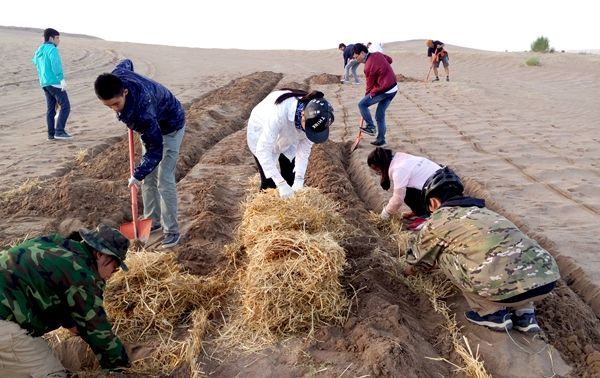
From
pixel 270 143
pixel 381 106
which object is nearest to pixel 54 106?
pixel 381 106

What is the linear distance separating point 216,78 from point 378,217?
15958mm

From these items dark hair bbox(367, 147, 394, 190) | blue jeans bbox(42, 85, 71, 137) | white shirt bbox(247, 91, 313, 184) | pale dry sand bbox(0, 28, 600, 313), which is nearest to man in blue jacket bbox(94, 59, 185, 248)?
white shirt bbox(247, 91, 313, 184)

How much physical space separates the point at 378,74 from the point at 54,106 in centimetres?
624

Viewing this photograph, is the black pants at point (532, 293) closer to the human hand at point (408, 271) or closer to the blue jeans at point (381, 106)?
the human hand at point (408, 271)

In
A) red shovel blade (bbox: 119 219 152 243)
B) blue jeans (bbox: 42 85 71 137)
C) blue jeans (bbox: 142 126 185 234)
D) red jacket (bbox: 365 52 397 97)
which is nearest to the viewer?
red shovel blade (bbox: 119 219 152 243)

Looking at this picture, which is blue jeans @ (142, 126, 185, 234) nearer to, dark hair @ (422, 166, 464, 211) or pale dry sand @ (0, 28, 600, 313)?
dark hair @ (422, 166, 464, 211)

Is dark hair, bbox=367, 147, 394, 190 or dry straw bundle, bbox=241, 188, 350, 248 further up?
dark hair, bbox=367, 147, 394, 190

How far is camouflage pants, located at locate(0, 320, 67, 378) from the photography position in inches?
105

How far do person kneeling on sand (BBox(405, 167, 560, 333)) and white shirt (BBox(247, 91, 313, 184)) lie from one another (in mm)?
1385

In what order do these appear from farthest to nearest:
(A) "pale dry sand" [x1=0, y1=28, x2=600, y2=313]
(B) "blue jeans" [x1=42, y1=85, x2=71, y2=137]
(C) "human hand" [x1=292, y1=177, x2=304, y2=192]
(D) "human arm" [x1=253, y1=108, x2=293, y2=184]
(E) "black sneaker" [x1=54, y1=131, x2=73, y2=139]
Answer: (E) "black sneaker" [x1=54, y1=131, x2=73, y2=139]
(B) "blue jeans" [x1=42, y1=85, x2=71, y2=137]
(A) "pale dry sand" [x1=0, y1=28, x2=600, y2=313]
(C) "human hand" [x1=292, y1=177, x2=304, y2=192]
(D) "human arm" [x1=253, y1=108, x2=293, y2=184]

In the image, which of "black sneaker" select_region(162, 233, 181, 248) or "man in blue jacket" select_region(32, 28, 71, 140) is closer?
"black sneaker" select_region(162, 233, 181, 248)

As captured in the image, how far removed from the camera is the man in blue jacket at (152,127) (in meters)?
4.22

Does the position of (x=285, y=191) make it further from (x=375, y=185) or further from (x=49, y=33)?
(x=49, y=33)

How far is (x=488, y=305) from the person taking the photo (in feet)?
12.0
